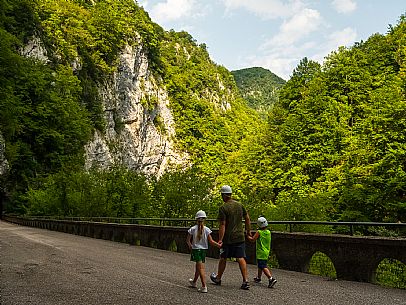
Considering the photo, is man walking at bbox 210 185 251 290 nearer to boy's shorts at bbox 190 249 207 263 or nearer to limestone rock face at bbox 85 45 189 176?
boy's shorts at bbox 190 249 207 263

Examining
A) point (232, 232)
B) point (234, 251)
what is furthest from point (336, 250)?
point (232, 232)

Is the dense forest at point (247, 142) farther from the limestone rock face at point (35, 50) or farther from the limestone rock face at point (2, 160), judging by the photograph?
the limestone rock face at point (2, 160)

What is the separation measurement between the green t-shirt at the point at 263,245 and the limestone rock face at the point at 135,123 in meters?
66.4

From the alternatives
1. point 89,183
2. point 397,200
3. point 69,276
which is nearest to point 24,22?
point 89,183

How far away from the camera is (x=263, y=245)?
9398mm

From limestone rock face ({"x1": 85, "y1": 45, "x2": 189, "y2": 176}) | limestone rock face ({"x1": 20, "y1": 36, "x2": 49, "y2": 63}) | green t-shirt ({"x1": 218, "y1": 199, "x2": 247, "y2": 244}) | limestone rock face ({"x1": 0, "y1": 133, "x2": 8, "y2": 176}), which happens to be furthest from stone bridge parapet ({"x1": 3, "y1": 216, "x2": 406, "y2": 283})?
limestone rock face ({"x1": 85, "y1": 45, "x2": 189, "y2": 176})

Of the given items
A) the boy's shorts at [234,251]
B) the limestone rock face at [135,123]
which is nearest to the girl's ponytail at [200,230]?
the boy's shorts at [234,251]

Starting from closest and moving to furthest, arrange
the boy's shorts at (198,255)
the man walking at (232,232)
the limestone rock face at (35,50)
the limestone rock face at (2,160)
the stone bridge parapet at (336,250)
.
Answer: the boy's shorts at (198,255) < the man walking at (232,232) < the stone bridge parapet at (336,250) < the limestone rock face at (2,160) < the limestone rock face at (35,50)

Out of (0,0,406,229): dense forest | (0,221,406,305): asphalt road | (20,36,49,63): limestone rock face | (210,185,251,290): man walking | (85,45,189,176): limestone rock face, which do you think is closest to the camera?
(0,221,406,305): asphalt road

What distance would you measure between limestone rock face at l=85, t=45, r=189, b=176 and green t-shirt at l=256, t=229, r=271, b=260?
66.4 meters

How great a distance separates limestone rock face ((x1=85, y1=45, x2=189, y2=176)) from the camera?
85.4m

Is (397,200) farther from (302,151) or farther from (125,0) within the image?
(125,0)

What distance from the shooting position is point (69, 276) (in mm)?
9938

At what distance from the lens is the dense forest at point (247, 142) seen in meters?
27.0
